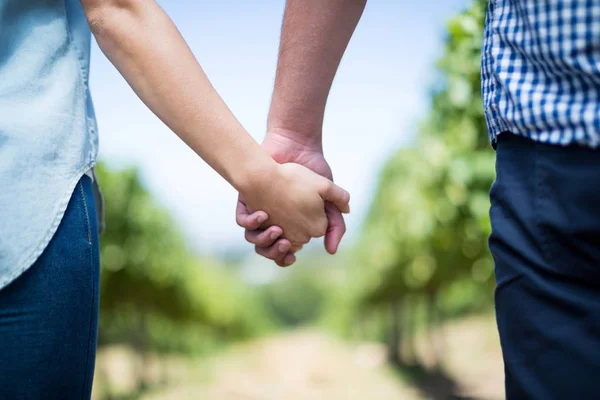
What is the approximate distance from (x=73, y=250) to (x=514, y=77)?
3.26 ft

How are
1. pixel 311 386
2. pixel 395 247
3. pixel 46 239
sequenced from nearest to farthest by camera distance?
pixel 46 239, pixel 395 247, pixel 311 386

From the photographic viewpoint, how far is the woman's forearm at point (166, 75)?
1548 millimetres

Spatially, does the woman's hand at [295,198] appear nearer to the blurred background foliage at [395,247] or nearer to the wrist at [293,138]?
the wrist at [293,138]

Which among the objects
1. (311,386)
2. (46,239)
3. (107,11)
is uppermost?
(107,11)

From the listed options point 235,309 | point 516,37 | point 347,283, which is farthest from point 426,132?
point 235,309

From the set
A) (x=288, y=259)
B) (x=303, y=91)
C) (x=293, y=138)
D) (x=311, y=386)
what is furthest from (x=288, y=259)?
(x=311, y=386)

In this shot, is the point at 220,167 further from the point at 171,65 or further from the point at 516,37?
the point at 516,37

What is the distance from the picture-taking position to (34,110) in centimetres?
137

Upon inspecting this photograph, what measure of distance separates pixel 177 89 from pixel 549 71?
0.90 meters

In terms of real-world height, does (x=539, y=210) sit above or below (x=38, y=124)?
below

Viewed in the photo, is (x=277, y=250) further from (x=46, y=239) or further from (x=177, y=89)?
(x=46, y=239)

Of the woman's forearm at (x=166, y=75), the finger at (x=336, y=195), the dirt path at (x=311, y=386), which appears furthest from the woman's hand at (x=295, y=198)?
the dirt path at (x=311, y=386)

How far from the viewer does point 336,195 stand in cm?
198

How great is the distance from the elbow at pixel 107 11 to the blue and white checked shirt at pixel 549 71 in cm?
89
